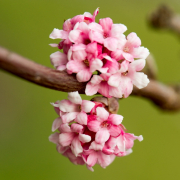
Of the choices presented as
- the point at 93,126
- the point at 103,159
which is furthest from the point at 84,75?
the point at 103,159

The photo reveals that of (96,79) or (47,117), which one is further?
(47,117)

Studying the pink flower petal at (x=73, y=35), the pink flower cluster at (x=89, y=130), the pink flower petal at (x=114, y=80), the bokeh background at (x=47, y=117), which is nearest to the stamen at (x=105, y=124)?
the pink flower cluster at (x=89, y=130)

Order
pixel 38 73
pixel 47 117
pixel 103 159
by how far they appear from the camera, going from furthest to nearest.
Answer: pixel 47 117
pixel 103 159
pixel 38 73

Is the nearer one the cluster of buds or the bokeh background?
the cluster of buds

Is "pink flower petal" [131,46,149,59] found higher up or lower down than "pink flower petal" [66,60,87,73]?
higher up

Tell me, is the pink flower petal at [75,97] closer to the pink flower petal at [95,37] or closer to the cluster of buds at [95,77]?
the cluster of buds at [95,77]

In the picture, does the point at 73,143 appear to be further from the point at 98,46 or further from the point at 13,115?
the point at 13,115

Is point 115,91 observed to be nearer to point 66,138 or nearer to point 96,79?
point 96,79

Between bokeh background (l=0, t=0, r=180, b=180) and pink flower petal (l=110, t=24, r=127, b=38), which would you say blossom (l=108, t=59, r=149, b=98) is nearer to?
pink flower petal (l=110, t=24, r=127, b=38)

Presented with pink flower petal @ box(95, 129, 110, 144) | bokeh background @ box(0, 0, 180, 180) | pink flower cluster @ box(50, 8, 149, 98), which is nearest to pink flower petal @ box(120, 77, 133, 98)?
pink flower cluster @ box(50, 8, 149, 98)
